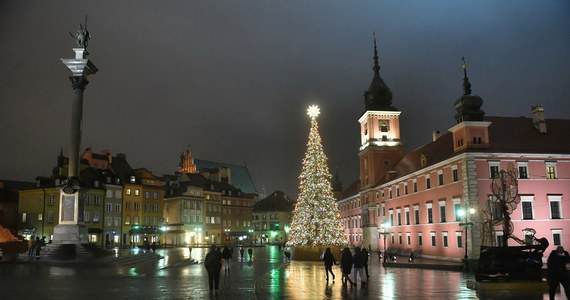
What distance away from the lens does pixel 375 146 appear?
72.8 m

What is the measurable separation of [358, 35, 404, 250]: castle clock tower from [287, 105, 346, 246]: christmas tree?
89.5 feet

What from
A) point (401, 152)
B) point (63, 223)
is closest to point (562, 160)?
point (401, 152)

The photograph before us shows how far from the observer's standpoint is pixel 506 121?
48.0 m

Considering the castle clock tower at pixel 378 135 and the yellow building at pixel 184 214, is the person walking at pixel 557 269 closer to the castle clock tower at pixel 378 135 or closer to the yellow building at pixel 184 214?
the castle clock tower at pixel 378 135

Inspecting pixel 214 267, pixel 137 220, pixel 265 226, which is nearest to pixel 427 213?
pixel 214 267

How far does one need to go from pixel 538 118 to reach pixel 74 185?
4152cm

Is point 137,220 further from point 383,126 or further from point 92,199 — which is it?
point 383,126

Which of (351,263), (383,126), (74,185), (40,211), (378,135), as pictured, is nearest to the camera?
(351,263)

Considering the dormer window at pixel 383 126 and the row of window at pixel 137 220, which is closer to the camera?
the dormer window at pixel 383 126

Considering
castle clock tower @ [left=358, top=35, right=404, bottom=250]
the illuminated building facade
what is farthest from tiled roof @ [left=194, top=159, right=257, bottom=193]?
castle clock tower @ [left=358, top=35, right=404, bottom=250]

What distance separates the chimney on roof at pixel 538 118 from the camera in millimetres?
47000

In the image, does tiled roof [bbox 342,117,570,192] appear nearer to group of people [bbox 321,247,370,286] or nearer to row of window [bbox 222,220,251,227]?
group of people [bbox 321,247,370,286]

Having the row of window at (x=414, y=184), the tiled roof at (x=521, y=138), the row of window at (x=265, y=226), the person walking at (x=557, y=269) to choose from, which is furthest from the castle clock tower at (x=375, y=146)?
the person walking at (x=557, y=269)

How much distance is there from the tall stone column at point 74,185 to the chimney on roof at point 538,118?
132 ft
